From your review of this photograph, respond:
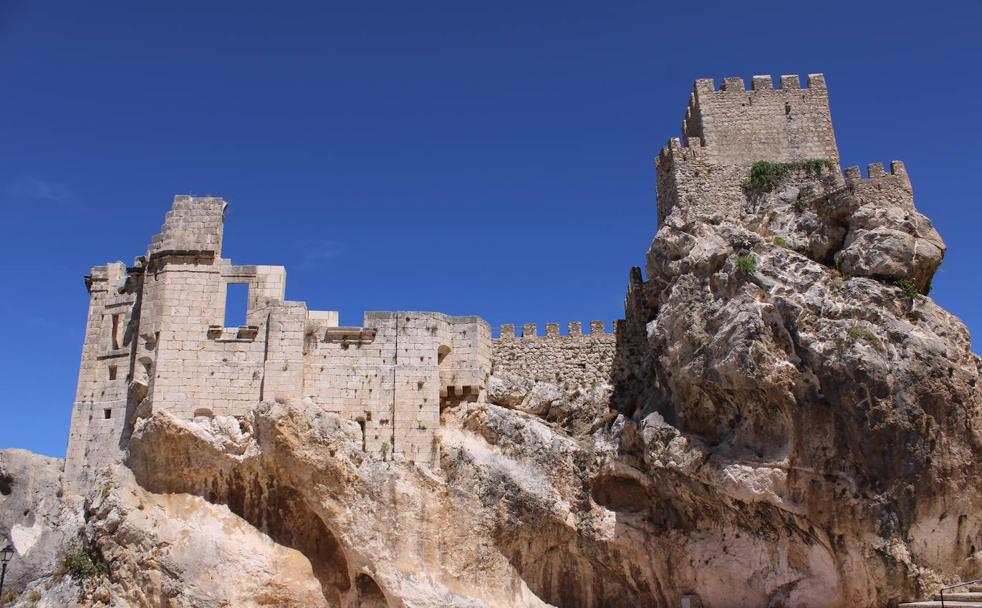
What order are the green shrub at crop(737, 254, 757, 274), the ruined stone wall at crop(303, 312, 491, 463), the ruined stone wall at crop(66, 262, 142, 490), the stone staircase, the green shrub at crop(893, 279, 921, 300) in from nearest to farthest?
the stone staircase, the green shrub at crop(893, 279, 921, 300), the green shrub at crop(737, 254, 757, 274), the ruined stone wall at crop(66, 262, 142, 490), the ruined stone wall at crop(303, 312, 491, 463)

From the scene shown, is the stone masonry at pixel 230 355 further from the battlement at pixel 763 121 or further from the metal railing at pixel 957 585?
the metal railing at pixel 957 585

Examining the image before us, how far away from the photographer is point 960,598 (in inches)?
696

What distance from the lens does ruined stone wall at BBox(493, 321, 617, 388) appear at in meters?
24.1

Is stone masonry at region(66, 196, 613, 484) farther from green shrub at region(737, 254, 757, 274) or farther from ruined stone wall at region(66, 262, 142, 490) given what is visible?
green shrub at region(737, 254, 757, 274)

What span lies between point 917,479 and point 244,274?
1775cm

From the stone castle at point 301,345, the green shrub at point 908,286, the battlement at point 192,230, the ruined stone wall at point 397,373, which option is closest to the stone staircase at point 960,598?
the green shrub at point 908,286

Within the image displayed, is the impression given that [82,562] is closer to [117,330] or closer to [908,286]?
[117,330]

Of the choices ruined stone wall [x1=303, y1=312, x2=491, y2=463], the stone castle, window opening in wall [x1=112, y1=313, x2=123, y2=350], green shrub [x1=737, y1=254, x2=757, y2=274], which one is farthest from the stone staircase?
window opening in wall [x1=112, y1=313, x2=123, y2=350]

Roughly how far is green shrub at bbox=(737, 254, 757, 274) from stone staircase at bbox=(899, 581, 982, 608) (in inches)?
327

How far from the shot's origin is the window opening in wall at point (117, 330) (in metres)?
22.7

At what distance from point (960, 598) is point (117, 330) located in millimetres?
22081

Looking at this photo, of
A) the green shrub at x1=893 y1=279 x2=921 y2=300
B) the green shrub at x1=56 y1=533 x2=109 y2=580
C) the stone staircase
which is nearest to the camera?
the stone staircase

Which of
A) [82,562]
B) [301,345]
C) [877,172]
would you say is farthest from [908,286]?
[82,562]

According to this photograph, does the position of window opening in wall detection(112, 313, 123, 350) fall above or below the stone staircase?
above
